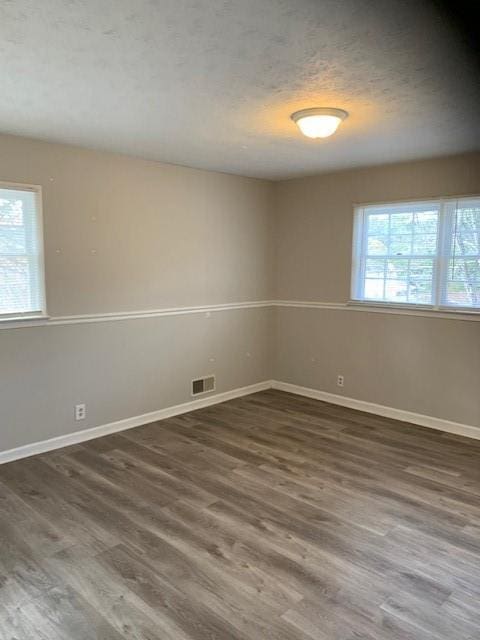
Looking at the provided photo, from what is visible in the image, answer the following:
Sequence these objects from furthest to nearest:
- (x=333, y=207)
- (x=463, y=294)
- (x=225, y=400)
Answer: (x=225, y=400) < (x=333, y=207) < (x=463, y=294)

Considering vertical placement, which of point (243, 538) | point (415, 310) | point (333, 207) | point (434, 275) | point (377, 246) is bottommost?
point (243, 538)

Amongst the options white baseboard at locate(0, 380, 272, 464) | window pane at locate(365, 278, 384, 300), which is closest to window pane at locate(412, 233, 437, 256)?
window pane at locate(365, 278, 384, 300)

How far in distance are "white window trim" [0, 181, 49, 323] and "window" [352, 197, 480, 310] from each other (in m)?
2.92

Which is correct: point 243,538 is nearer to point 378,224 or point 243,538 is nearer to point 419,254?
point 419,254

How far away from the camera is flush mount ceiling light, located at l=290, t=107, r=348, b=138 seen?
106 inches

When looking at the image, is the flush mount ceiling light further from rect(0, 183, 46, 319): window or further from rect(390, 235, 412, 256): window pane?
rect(0, 183, 46, 319): window

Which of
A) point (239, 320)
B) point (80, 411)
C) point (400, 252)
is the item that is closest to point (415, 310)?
point (400, 252)

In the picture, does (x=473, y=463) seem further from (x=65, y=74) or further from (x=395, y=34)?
(x=65, y=74)

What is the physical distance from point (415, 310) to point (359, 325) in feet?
2.01

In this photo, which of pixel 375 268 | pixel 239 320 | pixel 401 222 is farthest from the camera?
pixel 239 320

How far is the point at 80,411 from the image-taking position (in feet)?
12.8

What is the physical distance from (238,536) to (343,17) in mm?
2495

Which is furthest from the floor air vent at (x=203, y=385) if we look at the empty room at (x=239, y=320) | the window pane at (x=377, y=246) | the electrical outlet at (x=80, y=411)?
the window pane at (x=377, y=246)

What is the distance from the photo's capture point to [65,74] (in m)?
2.23
